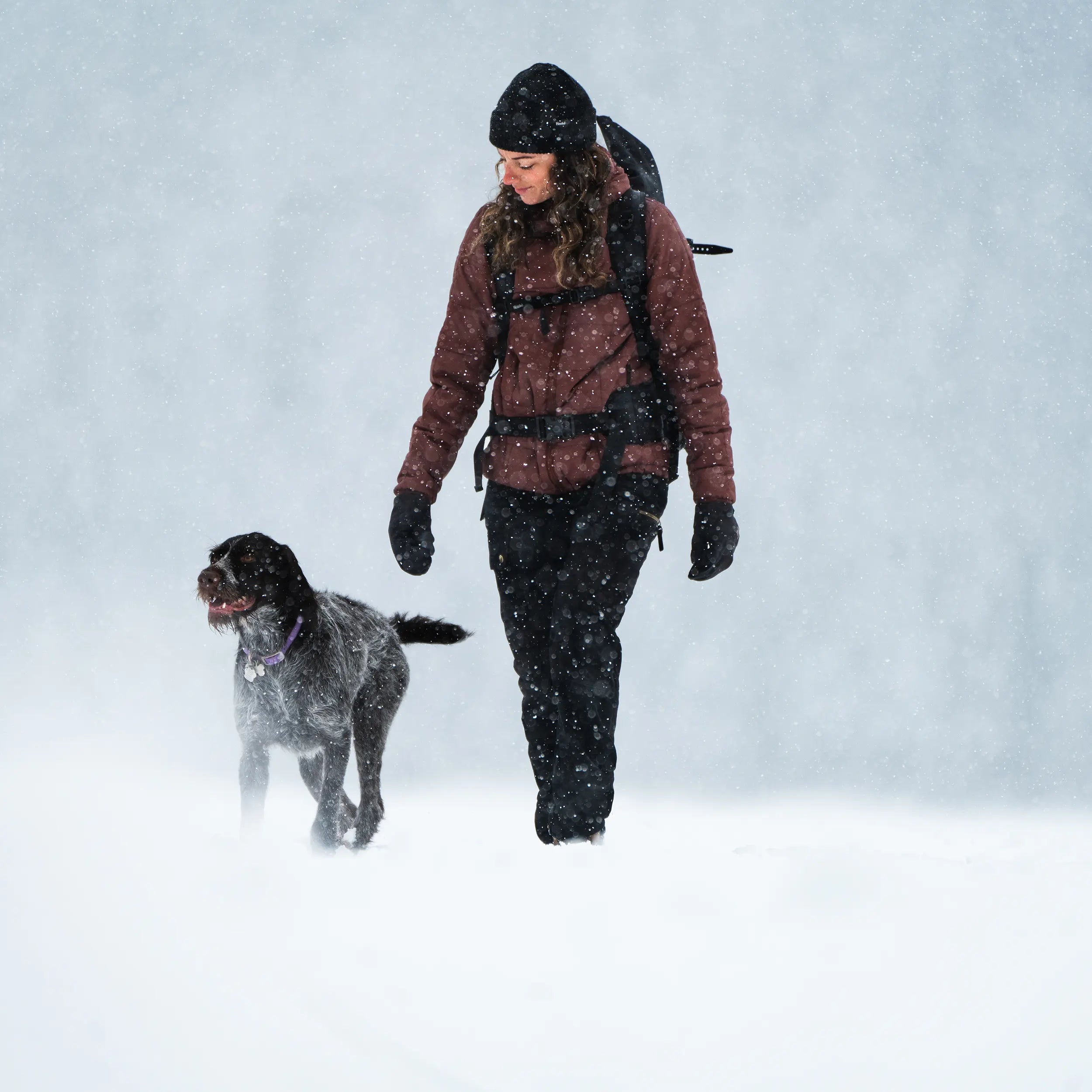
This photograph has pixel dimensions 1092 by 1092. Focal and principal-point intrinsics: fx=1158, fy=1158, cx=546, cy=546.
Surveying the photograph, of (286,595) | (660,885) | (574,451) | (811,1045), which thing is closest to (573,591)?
(574,451)

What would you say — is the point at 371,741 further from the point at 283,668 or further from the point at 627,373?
the point at 627,373

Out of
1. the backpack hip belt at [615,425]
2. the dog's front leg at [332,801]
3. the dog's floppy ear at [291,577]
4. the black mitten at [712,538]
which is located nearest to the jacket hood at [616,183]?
the backpack hip belt at [615,425]

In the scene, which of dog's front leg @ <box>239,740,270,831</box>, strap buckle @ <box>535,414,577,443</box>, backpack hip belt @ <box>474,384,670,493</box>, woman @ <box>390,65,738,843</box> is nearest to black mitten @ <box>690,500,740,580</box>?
woman @ <box>390,65,738,843</box>

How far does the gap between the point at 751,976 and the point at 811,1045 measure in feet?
0.81

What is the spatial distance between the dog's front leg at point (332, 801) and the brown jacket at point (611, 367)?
4.35 feet

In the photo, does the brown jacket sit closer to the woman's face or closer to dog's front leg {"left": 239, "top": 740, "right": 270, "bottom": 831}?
the woman's face

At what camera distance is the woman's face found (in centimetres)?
338

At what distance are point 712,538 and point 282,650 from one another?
164 centimetres

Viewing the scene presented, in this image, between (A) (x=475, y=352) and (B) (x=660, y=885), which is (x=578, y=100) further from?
(B) (x=660, y=885)

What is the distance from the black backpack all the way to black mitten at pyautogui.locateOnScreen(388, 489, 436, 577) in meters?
0.37

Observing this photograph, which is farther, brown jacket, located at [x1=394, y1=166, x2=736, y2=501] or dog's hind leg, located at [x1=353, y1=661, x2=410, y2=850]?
dog's hind leg, located at [x1=353, y1=661, x2=410, y2=850]

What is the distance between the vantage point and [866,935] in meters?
2.49

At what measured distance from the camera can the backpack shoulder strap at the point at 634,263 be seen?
337 cm

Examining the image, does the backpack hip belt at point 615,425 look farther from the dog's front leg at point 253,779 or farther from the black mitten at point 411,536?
the dog's front leg at point 253,779
